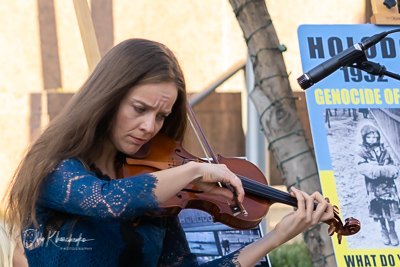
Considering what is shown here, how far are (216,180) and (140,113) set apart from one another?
30 centimetres

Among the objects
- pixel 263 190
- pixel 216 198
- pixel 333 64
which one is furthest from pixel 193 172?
pixel 333 64

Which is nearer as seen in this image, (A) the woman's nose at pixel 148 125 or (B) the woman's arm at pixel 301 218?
(A) the woman's nose at pixel 148 125

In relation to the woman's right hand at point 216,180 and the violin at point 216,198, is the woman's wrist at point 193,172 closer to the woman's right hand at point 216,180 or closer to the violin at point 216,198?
the woman's right hand at point 216,180

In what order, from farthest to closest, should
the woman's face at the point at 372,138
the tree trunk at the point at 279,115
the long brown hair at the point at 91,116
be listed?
the tree trunk at the point at 279,115
the woman's face at the point at 372,138
the long brown hair at the point at 91,116

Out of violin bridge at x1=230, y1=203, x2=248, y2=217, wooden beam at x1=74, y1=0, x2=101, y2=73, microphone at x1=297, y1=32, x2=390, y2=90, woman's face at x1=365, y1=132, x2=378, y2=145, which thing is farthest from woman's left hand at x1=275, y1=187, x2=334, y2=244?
wooden beam at x1=74, y1=0, x2=101, y2=73

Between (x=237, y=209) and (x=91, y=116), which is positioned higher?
(x=91, y=116)

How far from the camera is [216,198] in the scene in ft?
6.52

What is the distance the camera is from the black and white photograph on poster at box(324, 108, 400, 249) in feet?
8.66

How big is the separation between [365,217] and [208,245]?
2.41 feet

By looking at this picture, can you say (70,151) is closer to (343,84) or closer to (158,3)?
(343,84)

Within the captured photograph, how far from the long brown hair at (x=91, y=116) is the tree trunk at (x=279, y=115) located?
1.29 meters

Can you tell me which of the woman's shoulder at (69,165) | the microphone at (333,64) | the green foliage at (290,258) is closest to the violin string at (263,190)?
the microphone at (333,64)

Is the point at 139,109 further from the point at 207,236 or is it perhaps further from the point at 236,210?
the point at 207,236

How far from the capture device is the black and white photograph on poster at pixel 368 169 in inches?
104
